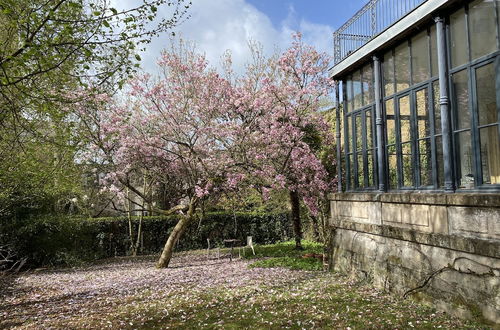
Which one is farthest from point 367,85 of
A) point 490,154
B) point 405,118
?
point 490,154

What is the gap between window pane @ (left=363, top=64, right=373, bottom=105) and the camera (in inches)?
337

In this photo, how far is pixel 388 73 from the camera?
309 inches

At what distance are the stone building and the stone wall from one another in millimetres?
17

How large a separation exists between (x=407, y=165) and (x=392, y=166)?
0.53m

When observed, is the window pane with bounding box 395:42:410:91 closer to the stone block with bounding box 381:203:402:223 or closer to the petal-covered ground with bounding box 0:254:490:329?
the stone block with bounding box 381:203:402:223

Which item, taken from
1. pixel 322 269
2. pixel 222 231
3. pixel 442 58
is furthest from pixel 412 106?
pixel 222 231

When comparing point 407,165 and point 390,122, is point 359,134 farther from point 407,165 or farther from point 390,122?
point 407,165

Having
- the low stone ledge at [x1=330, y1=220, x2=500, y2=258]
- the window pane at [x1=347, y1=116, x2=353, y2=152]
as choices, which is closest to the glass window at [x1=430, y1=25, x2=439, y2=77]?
the low stone ledge at [x1=330, y1=220, x2=500, y2=258]

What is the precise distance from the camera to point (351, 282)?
322 inches

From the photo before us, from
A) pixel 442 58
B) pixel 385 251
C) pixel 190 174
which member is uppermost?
pixel 442 58

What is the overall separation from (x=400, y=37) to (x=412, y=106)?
1358mm

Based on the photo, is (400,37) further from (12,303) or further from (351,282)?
(12,303)

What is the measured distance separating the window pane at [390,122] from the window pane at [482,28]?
88.0 inches

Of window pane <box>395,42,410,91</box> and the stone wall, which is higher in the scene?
window pane <box>395,42,410,91</box>
